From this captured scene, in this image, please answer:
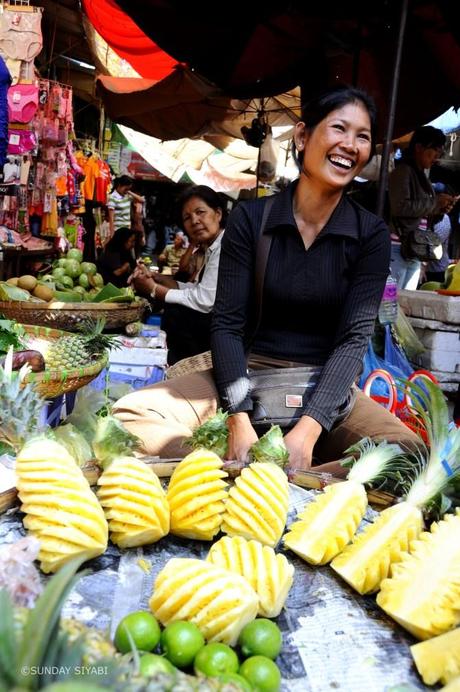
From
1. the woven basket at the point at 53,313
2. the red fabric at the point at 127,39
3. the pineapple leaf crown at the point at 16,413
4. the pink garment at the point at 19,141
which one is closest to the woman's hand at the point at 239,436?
the pineapple leaf crown at the point at 16,413

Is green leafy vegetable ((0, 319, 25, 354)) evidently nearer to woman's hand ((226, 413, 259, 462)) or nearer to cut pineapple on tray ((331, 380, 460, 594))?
woman's hand ((226, 413, 259, 462))

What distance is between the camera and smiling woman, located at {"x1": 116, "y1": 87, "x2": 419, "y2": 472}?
234 cm

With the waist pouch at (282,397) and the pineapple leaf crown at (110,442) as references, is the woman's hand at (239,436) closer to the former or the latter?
the waist pouch at (282,397)

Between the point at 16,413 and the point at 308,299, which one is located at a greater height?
the point at 308,299

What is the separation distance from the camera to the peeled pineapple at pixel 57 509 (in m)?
1.26

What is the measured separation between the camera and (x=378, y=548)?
140 cm

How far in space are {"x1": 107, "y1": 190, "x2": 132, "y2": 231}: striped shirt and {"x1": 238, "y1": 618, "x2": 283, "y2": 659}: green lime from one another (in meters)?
10.9

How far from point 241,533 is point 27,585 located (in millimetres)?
608

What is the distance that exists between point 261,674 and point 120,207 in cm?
1145

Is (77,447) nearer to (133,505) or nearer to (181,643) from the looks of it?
(133,505)

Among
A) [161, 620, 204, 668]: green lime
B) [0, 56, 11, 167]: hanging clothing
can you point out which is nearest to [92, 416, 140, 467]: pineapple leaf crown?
[161, 620, 204, 668]: green lime

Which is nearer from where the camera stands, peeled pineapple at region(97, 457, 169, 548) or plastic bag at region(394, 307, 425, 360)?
peeled pineapple at region(97, 457, 169, 548)

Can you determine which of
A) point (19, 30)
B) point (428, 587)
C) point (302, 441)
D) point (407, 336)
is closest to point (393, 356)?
point (407, 336)

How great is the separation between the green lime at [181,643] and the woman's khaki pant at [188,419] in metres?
1.16
